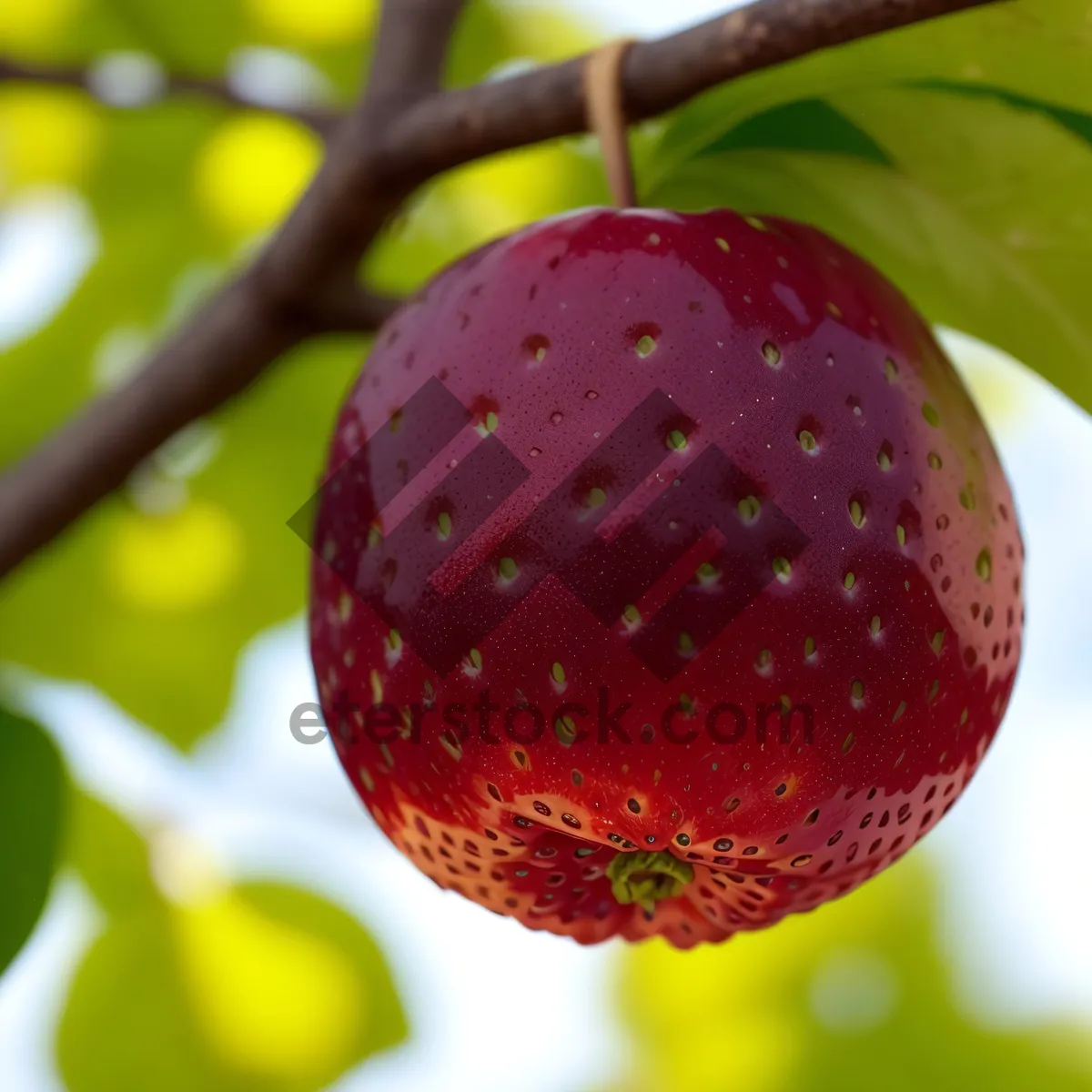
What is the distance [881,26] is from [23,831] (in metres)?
0.61

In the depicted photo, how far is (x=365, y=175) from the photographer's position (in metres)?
0.71

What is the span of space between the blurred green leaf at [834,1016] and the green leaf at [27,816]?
702 mm

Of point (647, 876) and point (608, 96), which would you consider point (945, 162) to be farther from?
point (647, 876)

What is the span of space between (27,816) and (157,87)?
829 mm

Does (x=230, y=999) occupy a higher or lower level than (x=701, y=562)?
lower

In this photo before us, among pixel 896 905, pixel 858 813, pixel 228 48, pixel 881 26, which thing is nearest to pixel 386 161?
pixel 881 26

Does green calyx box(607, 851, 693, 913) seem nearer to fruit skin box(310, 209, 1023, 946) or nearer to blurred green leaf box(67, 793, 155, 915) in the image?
fruit skin box(310, 209, 1023, 946)

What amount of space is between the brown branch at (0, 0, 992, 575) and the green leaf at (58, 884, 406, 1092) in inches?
22.8

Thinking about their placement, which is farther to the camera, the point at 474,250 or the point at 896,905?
the point at 896,905

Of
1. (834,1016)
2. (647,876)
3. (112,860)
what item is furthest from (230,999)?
(647,876)

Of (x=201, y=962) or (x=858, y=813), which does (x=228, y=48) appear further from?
(x=858, y=813)

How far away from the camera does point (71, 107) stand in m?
1.42
